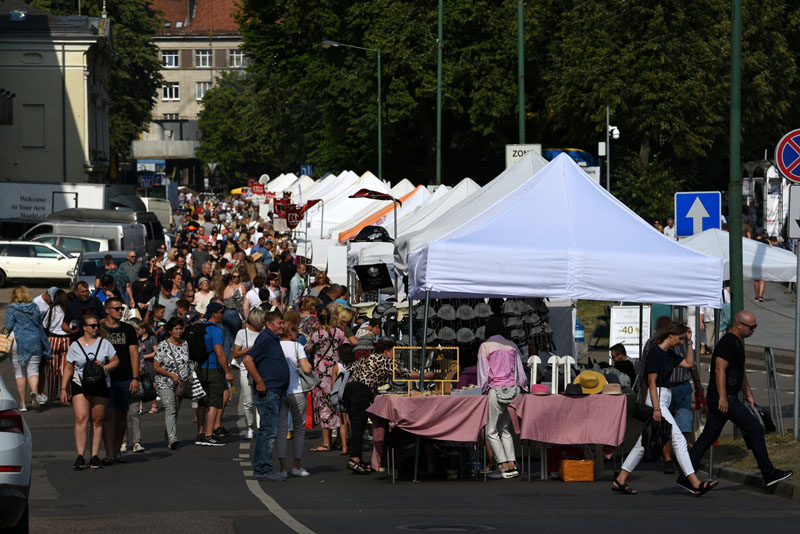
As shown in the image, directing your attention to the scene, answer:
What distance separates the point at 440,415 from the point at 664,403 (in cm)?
220

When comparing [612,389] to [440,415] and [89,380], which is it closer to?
[440,415]

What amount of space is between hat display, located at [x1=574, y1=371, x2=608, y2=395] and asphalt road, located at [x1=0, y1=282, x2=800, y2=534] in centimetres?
94

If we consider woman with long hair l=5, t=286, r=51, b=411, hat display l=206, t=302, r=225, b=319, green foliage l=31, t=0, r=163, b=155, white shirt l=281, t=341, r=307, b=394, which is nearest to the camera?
white shirt l=281, t=341, r=307, b=394

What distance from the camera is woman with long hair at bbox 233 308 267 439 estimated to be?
56.7 feet

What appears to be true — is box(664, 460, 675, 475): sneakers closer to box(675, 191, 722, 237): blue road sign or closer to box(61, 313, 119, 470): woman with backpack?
box(675, 191, 722, 237): blue road sign

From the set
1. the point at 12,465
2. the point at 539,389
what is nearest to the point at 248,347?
the point at 539,389

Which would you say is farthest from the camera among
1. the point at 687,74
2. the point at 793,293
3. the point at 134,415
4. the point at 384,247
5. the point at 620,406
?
the point at 687,74

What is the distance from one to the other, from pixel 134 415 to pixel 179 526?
6.39 metres

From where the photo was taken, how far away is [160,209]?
70.1 m

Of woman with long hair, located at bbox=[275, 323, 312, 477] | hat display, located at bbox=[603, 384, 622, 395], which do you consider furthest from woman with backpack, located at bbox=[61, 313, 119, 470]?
hat display, located at bbox=[603, 384, 622, 395]

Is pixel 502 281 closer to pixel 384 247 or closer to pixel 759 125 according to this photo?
pixel 384 247

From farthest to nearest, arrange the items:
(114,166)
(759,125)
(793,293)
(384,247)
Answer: (114,166)
(759,125)
(793,293)
(384,247)

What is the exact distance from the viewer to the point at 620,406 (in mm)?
14422

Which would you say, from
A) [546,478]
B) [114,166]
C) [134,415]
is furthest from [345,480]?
[114,166]
